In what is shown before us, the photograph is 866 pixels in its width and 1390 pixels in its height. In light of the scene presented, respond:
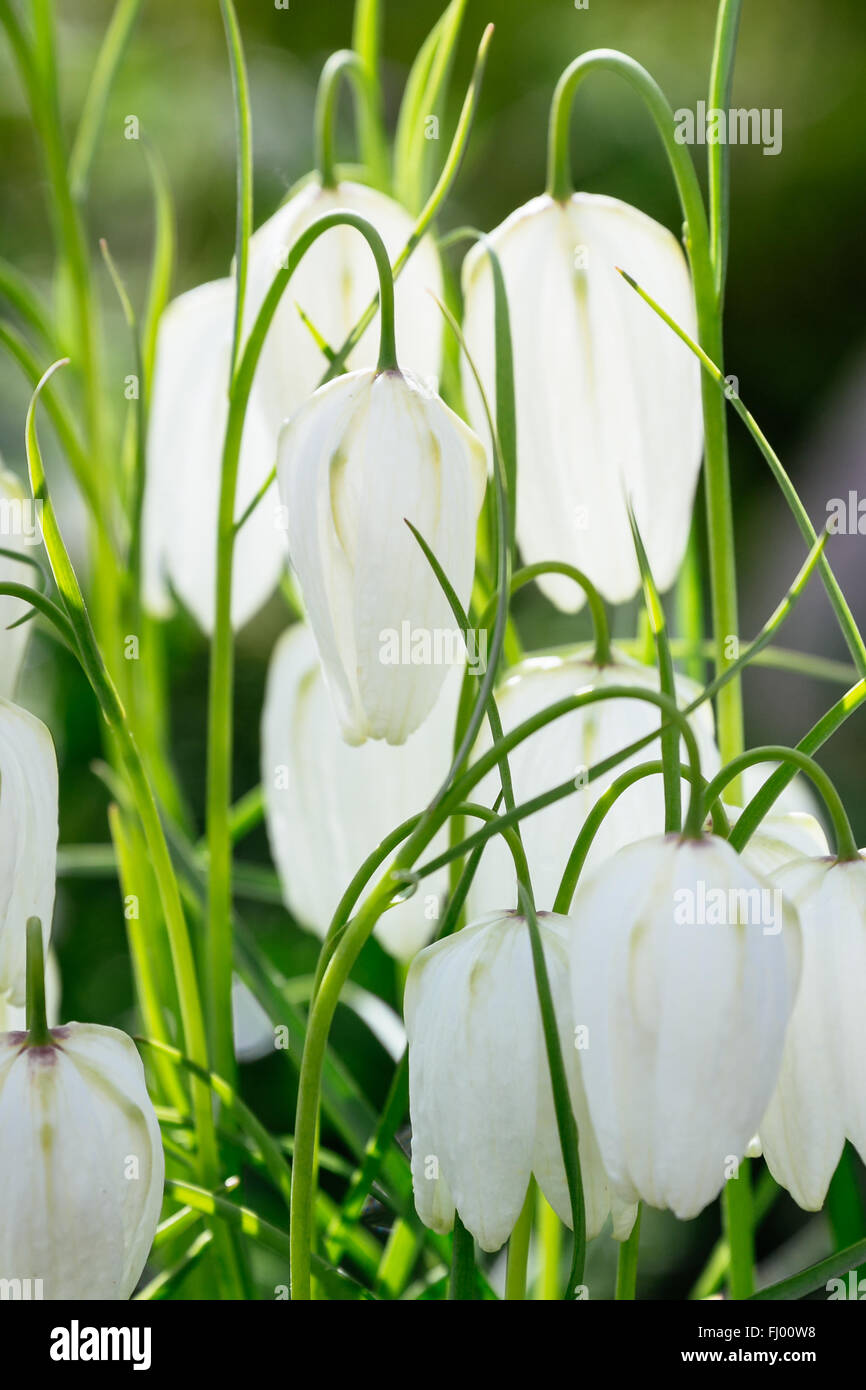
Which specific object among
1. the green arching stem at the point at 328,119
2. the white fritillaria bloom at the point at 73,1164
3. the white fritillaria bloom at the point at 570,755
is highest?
the green arching stem at the point at 328,119

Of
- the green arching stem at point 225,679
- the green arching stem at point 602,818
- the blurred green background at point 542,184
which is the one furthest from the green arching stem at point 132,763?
the blurred green background at point 542,184

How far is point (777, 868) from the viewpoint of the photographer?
1.09ft

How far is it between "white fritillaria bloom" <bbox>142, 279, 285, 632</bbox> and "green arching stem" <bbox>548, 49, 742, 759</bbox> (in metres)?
0.15

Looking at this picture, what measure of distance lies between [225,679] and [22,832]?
10cm

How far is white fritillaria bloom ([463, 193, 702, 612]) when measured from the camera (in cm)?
42

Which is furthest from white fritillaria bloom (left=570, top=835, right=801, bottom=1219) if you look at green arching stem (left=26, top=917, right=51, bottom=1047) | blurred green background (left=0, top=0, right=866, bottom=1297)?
blurred green background (left=0, top=0, right=866, bottom=1297)

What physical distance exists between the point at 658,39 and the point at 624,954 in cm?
124

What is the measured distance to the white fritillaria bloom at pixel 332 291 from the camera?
0.43 m

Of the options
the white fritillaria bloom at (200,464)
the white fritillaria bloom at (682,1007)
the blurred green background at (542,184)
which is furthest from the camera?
the blurred green background at (542,184)

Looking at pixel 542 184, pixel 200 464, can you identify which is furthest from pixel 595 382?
pixel 542 184

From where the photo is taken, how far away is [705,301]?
1.26 ft

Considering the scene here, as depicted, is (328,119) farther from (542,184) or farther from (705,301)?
(542,184)

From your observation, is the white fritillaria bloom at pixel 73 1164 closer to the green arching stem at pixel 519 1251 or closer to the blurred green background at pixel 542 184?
the green arching stem at pixel 519 1251

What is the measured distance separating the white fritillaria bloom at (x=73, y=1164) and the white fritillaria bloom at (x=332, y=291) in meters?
0.21
